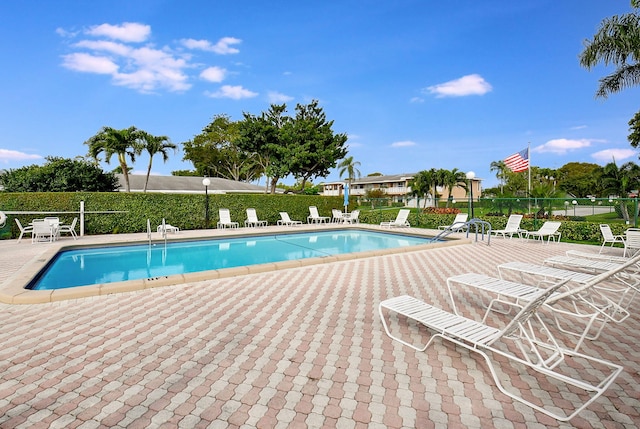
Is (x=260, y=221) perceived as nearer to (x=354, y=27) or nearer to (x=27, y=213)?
(x=27, y=213)

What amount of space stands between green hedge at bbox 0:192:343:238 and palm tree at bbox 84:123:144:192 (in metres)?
7.37

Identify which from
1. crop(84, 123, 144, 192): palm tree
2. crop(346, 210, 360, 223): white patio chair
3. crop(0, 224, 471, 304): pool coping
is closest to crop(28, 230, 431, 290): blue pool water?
crop(0, 224, 471, 304): pool coping

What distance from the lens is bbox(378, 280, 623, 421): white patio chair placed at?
8.11ft

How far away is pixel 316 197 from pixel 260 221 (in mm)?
4672

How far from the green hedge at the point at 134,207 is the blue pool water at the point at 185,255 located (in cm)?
333

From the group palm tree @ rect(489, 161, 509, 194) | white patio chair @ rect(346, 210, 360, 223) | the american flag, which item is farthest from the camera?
palm tree @ rect(489, 161, 509, 194)

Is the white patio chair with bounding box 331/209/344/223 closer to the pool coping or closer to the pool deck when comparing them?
the pool coping

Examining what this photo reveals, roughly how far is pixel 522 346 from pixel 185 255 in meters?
9.68

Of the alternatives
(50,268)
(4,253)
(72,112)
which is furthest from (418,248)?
(72,112)

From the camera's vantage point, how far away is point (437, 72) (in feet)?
74.3

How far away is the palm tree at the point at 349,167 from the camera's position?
51.2 m

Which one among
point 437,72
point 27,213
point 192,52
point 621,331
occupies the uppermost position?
point 192,52

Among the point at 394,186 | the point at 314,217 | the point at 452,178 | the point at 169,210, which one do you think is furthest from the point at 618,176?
the point at 394,186

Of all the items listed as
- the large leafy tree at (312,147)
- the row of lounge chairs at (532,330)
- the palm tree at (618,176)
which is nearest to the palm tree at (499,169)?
the palm tree at (618,176)
